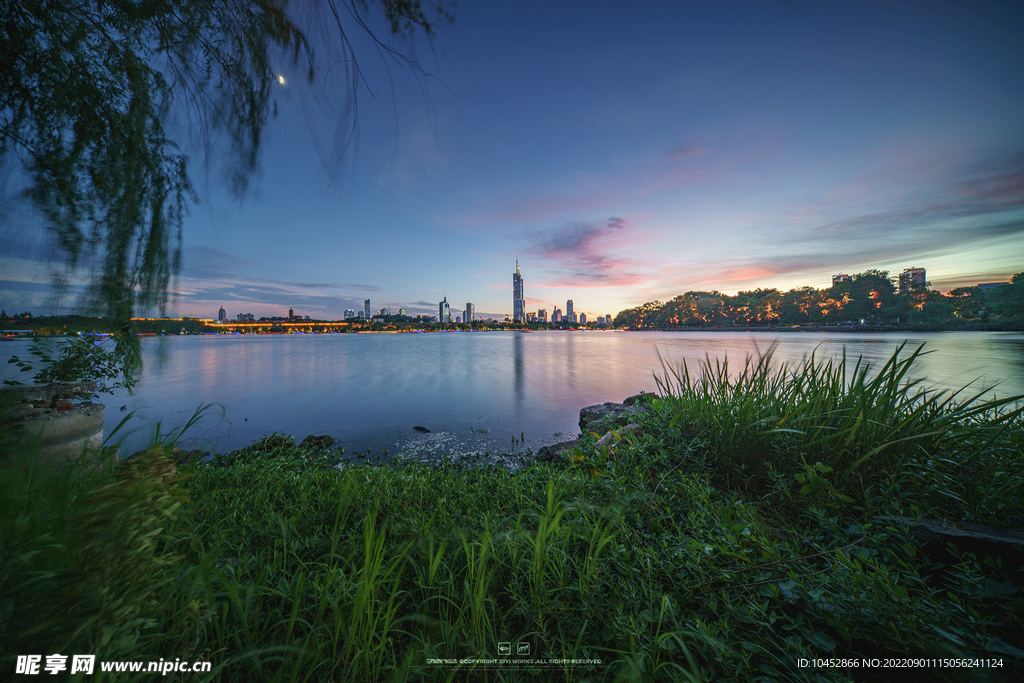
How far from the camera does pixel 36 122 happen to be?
1673mm

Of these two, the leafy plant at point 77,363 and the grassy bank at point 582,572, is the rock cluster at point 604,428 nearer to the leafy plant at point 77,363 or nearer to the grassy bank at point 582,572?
the grassy bank at point 582,572

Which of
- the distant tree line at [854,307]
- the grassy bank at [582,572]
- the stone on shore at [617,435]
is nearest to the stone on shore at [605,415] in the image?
the stone on shore at [617,435]

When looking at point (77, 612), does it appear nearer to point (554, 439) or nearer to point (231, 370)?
point (554, 439)

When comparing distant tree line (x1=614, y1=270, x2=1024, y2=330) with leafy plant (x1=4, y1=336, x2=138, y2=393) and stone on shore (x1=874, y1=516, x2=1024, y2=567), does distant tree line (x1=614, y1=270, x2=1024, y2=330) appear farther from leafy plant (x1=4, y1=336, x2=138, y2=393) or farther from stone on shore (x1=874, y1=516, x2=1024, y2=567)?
leafy plant (x1=4, y1=336, x2=138, y2=393)

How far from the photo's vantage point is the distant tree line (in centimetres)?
1178

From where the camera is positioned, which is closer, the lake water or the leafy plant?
the leafy plant

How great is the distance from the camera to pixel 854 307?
33.0 meters

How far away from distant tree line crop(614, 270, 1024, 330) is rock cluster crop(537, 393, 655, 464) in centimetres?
1021

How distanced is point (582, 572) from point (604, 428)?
137 inches

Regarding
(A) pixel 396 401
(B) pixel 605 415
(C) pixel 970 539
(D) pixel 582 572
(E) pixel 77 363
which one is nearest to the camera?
(C) pixel 970 539

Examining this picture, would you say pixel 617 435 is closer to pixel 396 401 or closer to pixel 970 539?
pixel 970 539

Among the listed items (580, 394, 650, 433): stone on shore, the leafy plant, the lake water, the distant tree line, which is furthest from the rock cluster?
the distant tree line

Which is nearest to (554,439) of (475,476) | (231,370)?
(475,476)

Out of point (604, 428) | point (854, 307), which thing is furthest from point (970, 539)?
point (854, 307)
